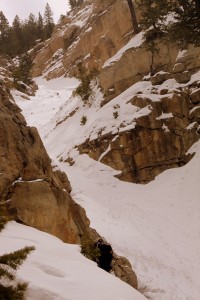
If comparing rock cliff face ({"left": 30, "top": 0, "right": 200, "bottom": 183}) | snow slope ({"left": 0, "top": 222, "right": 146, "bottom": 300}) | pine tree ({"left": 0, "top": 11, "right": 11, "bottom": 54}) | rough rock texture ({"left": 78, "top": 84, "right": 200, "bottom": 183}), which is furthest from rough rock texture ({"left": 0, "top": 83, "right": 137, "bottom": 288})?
pine tree ({"left": 0, "top": 11, "right": 11, "bottom": 54})

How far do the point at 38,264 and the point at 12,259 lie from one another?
151 cm

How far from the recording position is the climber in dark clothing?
8.64m

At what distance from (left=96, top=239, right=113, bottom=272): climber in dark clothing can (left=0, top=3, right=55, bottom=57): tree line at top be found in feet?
199

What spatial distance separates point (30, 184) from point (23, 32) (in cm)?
6945

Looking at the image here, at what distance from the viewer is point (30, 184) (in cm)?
884

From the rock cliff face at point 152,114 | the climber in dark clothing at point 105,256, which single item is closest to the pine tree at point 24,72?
the rock cliff face at point 152,114

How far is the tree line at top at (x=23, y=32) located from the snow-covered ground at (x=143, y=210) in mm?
41995

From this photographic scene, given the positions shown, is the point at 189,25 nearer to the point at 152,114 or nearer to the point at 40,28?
the point at 152,114

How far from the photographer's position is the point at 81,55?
176 ft

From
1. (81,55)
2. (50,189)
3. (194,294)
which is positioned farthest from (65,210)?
(81,55)

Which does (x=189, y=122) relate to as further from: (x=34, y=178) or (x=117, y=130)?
(x=34, y=178)

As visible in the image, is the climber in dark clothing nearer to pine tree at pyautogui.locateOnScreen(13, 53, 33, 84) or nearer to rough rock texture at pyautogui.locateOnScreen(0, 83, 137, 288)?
rough rock texture at pyautogui.locateOnScreen(0, 83, 137, 288)

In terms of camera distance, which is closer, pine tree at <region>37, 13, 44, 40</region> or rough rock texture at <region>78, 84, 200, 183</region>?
rough rock texture at <region>78, 84, 200, 183</region>

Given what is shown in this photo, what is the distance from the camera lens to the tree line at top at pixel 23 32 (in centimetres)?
6631
